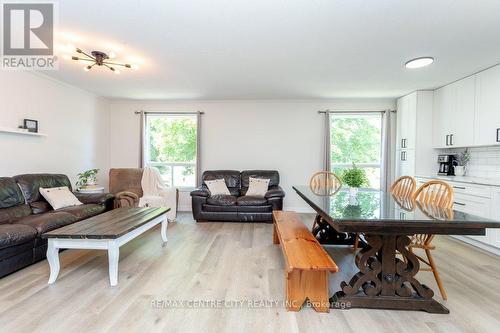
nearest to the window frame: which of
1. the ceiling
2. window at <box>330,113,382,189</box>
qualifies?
the ceiling

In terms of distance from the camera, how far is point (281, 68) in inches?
143

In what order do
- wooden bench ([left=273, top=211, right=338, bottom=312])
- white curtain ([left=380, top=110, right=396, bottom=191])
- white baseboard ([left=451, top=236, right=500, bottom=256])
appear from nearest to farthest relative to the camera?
wooden bench ([left=273, top=211, right=338, bottom=312]), white baseboard ([left=451, top=236, right=500, bottom=256]), white curtain ([left=380, top=110, right=396, bottom=191])

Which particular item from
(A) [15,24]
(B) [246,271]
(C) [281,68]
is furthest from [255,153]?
(A) [15,24]

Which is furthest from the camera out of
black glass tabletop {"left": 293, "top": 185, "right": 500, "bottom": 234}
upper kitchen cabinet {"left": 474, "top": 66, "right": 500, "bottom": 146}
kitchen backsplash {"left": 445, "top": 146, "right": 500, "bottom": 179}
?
kitchen backsplash {"left": 445, "top": 146, "right": 500, "bottom": 179}

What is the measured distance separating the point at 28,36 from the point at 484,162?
6.28 metres

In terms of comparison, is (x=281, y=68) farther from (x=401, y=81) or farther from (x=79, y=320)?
(x=79, y=320)

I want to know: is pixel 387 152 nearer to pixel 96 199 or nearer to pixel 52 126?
pixel 96 199

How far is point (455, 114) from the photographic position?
4.21 m

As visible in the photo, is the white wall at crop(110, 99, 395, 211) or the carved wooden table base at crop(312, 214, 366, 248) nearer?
the carved wooden table base at crop(312, 214, 366, 248)

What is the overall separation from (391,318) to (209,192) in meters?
3.64

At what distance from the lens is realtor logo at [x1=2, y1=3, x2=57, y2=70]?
7.44 feet

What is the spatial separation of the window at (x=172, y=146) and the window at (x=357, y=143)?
3.17 meters

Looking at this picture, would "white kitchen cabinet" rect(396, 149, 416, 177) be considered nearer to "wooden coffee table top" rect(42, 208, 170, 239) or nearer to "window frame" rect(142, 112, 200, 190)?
"window frame" rect(142, 112, 200, 190)

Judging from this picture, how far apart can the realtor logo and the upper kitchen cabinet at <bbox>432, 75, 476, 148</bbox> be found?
5.34 meters
